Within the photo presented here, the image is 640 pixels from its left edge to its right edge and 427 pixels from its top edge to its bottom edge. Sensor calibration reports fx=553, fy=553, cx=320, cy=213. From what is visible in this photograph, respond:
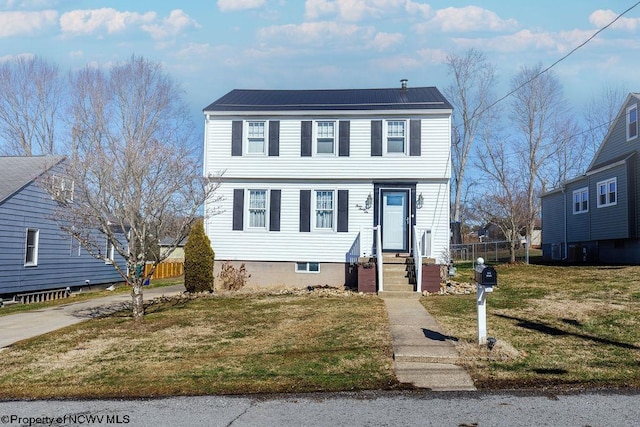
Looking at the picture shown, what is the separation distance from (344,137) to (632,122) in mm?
12317

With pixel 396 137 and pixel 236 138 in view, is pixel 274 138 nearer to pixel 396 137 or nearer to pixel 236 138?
pixel 236 138

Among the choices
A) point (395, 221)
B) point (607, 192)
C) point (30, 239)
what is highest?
point (607, 192)

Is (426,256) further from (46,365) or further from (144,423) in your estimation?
(144,423)

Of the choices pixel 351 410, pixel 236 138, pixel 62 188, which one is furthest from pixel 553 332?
pixel 236 138

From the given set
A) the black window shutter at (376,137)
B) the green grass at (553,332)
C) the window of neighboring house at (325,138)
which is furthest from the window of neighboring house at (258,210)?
the green grass at (553,332)

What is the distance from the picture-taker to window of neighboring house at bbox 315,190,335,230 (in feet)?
57.6

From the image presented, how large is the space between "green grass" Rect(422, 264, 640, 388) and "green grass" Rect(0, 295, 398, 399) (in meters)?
→ 1.34

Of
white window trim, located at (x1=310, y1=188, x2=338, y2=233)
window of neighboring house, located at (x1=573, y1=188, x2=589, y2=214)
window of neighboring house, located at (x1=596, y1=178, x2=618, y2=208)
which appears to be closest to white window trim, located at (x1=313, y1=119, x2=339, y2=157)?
white window trim, located at (x1=310, y1=188, x2=338, y2=233)

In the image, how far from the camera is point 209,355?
856cm

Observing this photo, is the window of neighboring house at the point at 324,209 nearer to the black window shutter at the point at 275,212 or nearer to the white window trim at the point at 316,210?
the white window trim at the point at 316,210

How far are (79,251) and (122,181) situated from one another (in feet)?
47.3

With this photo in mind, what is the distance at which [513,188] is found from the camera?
1378 inches

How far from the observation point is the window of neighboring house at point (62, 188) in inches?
442

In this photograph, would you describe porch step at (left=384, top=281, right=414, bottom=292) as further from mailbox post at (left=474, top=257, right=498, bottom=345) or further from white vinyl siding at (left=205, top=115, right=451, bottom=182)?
mailbox post at (left=474, top=257, right=498, bottom=345)
